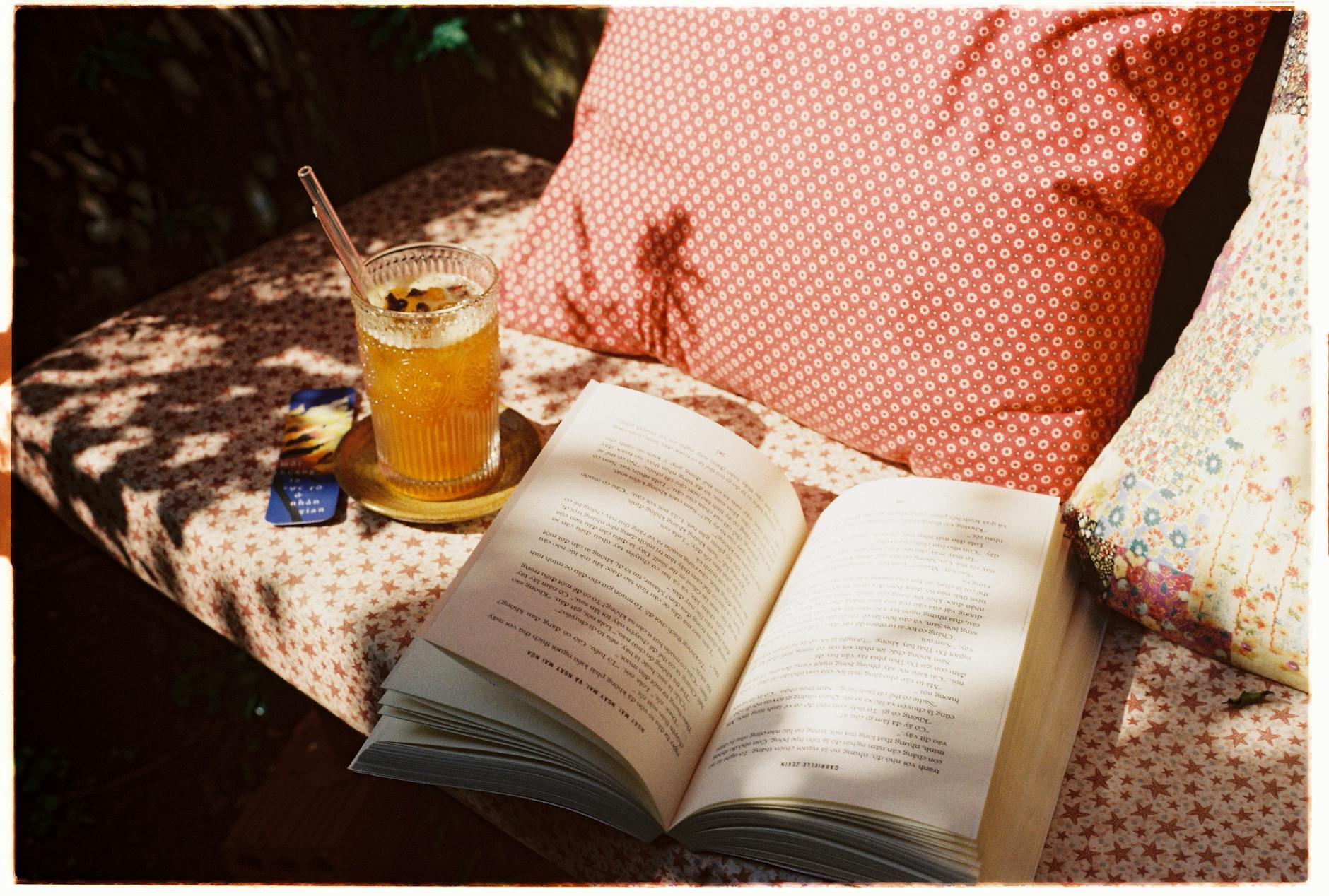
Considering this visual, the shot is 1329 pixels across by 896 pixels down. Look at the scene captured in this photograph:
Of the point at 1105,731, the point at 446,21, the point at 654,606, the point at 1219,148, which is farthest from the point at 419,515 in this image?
the point at 446,21

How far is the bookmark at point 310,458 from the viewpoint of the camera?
1.12 m

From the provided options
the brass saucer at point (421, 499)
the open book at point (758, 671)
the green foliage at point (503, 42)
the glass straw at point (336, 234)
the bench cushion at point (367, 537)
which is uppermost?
the glass straw at point (336, 234)

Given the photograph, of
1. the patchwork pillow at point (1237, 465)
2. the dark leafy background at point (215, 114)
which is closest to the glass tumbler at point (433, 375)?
the patchwork pillow at point (1237, 465)

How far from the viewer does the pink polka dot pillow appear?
992mm

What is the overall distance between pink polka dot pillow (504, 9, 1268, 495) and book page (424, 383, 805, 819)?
187mm

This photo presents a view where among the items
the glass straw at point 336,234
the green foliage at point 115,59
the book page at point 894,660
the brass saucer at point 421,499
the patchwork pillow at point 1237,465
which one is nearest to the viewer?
the book page at point 894,660

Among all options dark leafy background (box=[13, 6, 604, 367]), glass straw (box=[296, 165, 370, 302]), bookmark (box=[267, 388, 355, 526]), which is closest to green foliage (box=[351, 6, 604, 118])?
dark leafy background (box=[13, 6, 604, 367])

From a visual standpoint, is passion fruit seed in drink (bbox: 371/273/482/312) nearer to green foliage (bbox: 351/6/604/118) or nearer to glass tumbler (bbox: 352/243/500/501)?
glass tumbler (bbox: 352/243/500/501)

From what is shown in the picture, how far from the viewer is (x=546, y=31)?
72.0 inches

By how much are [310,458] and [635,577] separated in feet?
1.65

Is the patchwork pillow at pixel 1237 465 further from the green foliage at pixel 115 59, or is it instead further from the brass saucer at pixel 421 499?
the green foliage at pixel 115 59

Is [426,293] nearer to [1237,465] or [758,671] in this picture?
[758,671]

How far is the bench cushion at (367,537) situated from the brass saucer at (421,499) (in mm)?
25

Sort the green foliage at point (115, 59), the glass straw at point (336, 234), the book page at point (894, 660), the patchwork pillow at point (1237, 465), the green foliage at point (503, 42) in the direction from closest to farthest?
the book page at point (894, 660)
the patchwork pillow at point (1237, 465)
the glass straw at point (336, 234)
the green foliage at point (115, 59)
the green foliage at point (503, 42)
